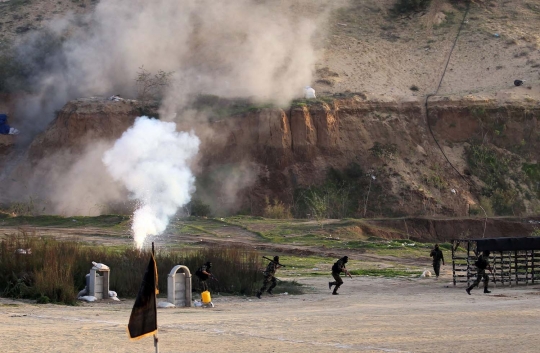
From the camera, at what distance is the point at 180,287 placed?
72.8 feet

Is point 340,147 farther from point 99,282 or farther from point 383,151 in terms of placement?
point 99,282

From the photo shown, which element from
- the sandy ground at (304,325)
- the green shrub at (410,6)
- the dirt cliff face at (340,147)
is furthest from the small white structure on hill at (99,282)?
the green shrub at (410,6)

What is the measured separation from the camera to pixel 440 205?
53.7 metres

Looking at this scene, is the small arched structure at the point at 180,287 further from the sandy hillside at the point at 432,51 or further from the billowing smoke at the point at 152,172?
the sandy hillside at the point at 432,51

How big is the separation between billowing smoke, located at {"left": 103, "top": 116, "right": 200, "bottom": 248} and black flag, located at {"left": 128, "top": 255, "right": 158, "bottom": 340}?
19.5 metres

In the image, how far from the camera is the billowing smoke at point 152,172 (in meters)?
33.1

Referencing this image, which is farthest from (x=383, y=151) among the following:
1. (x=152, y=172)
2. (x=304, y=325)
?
(x=304, y=325)

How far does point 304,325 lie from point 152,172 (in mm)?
16421

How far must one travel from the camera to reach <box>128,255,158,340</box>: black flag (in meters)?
11.6

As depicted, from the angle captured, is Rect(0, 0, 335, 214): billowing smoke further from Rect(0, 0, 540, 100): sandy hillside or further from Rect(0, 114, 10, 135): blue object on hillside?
Rect(0, 0, 540, 100): sandy hillside

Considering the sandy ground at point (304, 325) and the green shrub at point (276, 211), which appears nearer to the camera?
the sandy ground at point (304, 325)

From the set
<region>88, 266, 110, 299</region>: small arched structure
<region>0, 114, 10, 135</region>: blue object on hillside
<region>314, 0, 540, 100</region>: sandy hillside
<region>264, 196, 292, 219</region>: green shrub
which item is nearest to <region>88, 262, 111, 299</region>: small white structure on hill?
<region>88, 266, 110, 299</region>: small arched structure

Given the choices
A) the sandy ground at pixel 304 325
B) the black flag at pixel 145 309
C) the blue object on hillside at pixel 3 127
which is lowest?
the sandy ground at pixel 304 325

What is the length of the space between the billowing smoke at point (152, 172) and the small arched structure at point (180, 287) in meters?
9.27
